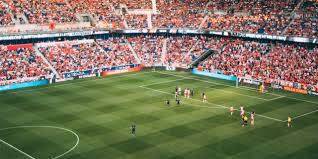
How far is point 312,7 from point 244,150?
135 ft

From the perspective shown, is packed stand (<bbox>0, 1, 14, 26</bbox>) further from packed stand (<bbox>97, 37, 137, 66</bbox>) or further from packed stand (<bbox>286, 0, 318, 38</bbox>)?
packed stand (<bbox>286, 0, 318, 38</bbox>)

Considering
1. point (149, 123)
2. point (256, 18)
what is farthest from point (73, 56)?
point (256, 18)

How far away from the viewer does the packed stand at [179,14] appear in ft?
254

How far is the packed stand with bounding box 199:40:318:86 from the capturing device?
58181mm

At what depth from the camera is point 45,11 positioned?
232ft

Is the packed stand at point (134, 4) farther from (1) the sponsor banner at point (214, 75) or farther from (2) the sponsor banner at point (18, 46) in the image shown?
(2) the sponsor banner at point (18, 46)

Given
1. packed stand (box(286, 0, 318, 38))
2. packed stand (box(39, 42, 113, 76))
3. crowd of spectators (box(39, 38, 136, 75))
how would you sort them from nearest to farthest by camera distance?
packed stand (box(286, 0, 318, 38))
packed stand (box(39, 42, 113, 76))
crowd of spectators (box(39, 38, 136, 75))

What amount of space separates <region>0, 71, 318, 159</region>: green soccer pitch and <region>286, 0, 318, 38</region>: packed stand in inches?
511

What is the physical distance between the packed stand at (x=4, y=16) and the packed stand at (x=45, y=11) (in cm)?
136

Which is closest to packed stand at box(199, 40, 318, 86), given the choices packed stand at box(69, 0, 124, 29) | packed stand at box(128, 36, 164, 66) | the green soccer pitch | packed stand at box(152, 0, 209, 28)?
the green soccer pitch

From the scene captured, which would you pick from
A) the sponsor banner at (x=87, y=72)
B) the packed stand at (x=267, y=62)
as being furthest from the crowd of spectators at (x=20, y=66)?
the packed stand at (x=267, y=62)

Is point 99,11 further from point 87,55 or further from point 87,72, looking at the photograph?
point 87,72

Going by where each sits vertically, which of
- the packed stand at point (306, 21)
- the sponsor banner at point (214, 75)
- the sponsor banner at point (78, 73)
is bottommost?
the sponsor banner at point (214, 75)

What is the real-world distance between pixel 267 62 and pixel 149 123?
3030 cm
